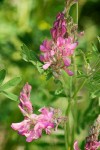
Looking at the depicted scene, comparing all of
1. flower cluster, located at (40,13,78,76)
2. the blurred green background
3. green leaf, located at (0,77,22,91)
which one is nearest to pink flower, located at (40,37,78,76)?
flower cluster, located at (40,13,78,76)

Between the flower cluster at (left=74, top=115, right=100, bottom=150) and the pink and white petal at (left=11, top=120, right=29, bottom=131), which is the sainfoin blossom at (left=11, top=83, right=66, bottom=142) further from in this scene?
the flower cluster at (left=74, top=115, right=100, bottom=150)

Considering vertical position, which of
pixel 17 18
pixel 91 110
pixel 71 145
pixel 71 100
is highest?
pixel 17 18

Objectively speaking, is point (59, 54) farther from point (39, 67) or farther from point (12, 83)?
point (12, 83)

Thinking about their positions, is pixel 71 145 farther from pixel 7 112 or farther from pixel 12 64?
pixel 12 64

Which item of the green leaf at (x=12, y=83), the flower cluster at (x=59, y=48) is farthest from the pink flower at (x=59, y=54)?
the green leaf at (x=12, y=83)

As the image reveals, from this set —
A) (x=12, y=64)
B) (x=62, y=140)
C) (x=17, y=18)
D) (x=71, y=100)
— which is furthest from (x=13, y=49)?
(x=71, y=100)

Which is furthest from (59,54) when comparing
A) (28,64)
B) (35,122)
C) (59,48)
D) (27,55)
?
(28,64)
